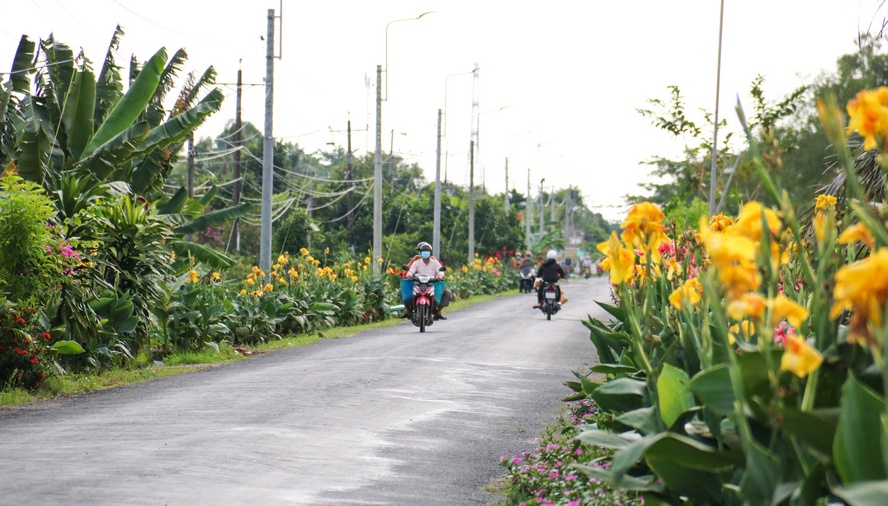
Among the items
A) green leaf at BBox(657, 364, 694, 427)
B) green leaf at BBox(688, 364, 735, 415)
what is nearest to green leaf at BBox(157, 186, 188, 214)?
green leaf at BBox(657, 364, 694, 427)

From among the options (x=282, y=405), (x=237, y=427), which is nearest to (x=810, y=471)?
(x=237, y=427)

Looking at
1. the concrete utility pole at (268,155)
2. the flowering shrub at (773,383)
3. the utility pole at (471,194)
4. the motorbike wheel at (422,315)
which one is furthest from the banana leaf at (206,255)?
the utility pole at (471,194)

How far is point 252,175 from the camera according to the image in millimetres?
58500

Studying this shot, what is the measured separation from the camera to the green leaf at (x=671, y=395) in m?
4.07

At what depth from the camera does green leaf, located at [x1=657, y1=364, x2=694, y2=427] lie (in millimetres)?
4074

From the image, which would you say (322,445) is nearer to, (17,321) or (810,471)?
(17,321)

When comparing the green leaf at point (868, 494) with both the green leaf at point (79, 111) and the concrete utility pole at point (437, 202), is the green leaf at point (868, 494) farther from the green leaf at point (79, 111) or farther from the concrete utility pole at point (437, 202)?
the concrete utility pole at point (437, 202)

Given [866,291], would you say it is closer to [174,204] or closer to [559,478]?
[559,478]

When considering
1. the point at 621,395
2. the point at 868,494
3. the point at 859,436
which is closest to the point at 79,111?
the point at 621,395

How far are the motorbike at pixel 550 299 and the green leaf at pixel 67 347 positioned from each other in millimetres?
16185

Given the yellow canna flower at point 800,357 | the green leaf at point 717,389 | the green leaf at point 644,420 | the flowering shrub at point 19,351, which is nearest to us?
the yellow canna flower at point 800,357

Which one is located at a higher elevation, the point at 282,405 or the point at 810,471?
the point at 810,471

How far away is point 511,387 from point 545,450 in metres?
4.92

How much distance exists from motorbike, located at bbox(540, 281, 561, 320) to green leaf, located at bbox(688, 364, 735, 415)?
939 inches
